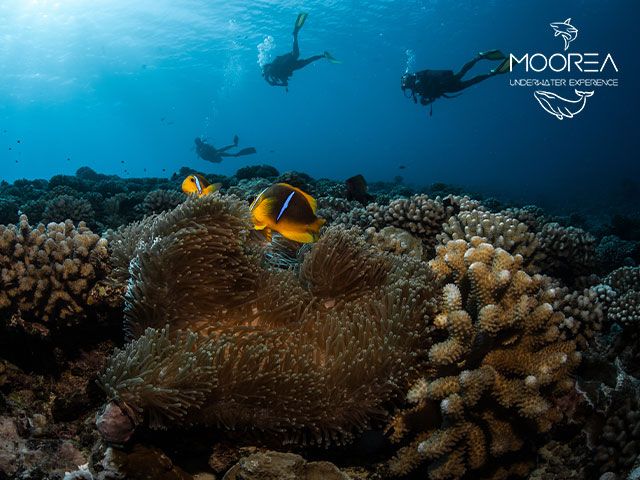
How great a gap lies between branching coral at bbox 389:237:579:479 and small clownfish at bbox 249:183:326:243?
1.13 meters

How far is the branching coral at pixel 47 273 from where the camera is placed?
2900 mm

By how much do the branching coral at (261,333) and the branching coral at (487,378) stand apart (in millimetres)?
215

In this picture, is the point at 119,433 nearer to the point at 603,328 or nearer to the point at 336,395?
the point at 336,395

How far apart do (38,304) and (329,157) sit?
155127 mm

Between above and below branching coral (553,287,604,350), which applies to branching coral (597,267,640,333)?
above

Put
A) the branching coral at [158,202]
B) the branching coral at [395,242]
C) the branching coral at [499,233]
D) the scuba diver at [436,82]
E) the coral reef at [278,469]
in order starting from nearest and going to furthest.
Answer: the coral reef at [278,469]
the branching coral at [499,233]
the branching coral at [395,242]
the branching coral at [158,202]
the scuba diver at [436,82]

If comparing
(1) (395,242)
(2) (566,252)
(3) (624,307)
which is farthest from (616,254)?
(1) (395,242)

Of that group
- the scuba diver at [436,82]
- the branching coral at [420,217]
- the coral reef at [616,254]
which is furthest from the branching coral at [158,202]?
the scuba diver at [436,82]

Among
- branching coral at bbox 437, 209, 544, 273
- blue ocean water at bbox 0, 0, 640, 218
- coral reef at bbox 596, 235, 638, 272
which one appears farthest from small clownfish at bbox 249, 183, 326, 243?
blue ocean water at bbox 0, 0, 640, 218

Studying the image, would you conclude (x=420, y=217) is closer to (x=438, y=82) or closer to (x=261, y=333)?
(x=261, y=333)

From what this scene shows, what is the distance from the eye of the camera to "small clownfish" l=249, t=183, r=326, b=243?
290 centimetres

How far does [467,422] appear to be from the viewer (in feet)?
7.95

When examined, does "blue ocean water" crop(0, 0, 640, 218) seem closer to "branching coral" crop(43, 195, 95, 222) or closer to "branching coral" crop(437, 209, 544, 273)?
"branching coral" crop(437, 209, 544, 273)

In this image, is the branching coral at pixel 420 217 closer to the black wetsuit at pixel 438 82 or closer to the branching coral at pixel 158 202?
the branching coral at pixel 158 202
